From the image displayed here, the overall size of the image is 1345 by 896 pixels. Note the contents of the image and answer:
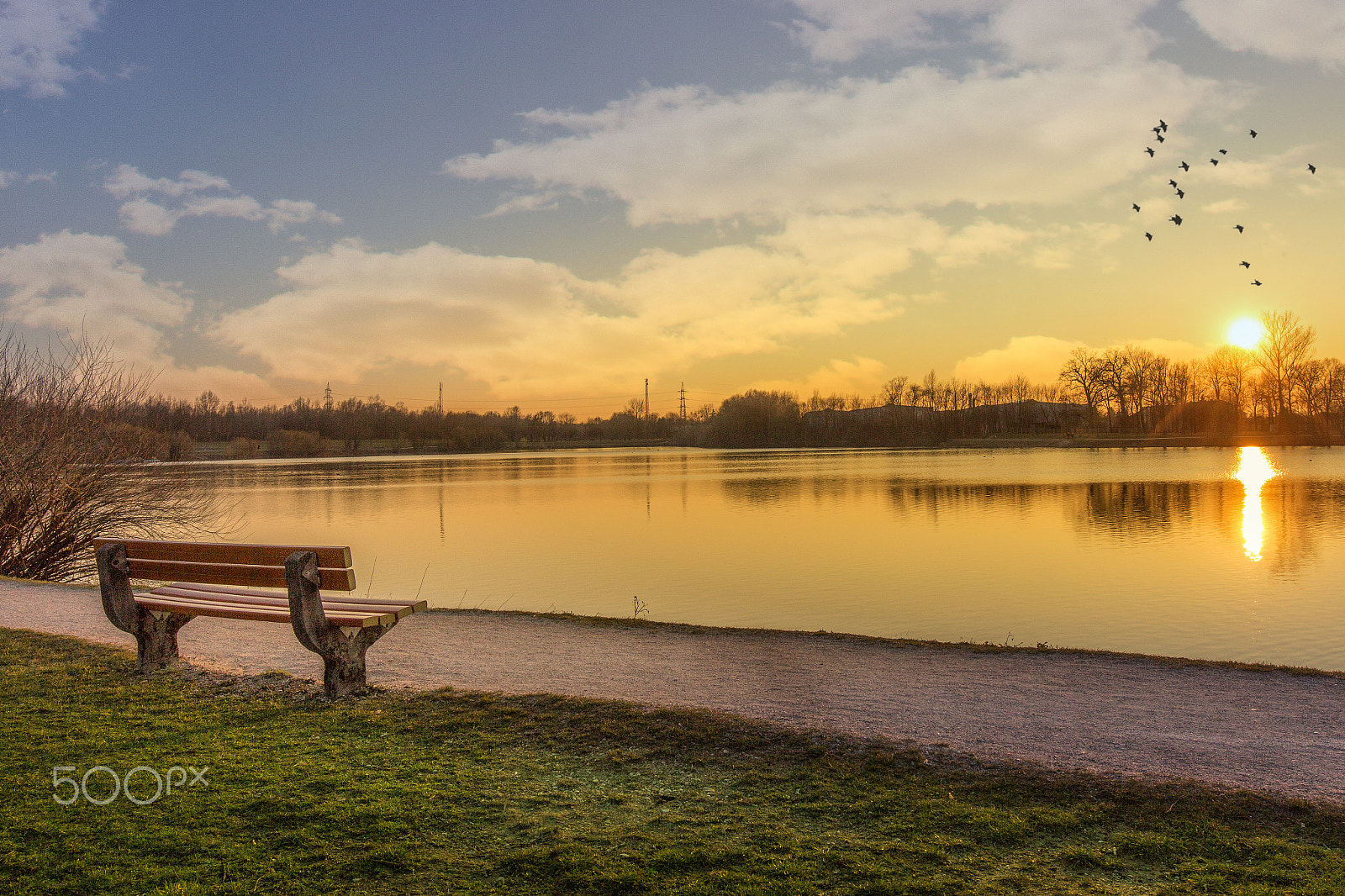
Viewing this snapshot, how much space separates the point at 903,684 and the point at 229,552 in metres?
5.42

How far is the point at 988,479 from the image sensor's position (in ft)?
147

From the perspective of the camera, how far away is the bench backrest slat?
258 inches

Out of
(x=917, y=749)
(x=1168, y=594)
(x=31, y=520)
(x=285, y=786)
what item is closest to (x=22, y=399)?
(x=31, y=520)

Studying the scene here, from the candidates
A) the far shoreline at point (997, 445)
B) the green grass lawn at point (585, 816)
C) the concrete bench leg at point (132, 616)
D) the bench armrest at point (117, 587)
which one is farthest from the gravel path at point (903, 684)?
the far shoreline at point (997, 445)

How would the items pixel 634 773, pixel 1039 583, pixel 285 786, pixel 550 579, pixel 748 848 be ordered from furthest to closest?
pixel 550 579 → pixel 1039 583 → pixel 634 773 → pixel 285 786 → pixel 748 848

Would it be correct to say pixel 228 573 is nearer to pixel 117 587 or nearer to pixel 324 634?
pixel 324 634

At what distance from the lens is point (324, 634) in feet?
21.5

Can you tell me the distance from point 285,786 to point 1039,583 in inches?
542

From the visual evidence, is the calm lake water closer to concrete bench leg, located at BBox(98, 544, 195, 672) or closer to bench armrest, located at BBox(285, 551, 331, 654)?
concrete bench leg, located at BBox(98, 544, 195, 672)

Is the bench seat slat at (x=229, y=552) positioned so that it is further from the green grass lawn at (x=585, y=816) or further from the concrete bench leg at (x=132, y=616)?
the green grass lawn at (x=585, y=816)

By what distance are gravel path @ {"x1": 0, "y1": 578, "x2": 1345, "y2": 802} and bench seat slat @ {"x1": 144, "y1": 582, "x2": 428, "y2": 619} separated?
24.5 inches

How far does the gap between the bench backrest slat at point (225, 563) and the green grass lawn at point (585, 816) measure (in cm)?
97

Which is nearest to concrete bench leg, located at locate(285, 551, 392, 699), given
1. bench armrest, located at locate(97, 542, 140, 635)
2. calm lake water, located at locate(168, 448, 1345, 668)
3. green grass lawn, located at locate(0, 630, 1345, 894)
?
green grass lawn, located at locate(0, 630, 1345, 894)

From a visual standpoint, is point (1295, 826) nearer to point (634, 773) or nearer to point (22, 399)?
point (634, 773)
